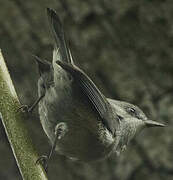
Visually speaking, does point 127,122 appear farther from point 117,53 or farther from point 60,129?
point 117,53

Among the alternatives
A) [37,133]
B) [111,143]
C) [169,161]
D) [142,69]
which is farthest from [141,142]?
[111,143]

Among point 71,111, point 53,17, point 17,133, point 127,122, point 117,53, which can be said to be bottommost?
point 127,122

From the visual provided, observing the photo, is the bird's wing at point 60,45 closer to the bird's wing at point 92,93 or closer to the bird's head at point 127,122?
the bird's wing at point 92,93

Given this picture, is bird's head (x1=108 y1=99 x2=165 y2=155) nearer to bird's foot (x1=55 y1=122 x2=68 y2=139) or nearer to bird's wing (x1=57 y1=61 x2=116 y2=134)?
bird's wing (x1=57 y1=61 x2=116 y2=134)

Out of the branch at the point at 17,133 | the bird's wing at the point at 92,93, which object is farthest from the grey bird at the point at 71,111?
the branch at the point at 17,133

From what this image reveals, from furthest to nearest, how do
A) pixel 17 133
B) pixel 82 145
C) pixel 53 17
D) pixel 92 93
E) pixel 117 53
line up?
pixel 117 53 < pixel 82 145 < pixel 53 17 < pixel 92 93 < pixel 17 133

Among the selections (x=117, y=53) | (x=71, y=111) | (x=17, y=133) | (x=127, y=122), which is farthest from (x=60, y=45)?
(x=117, y=53)
